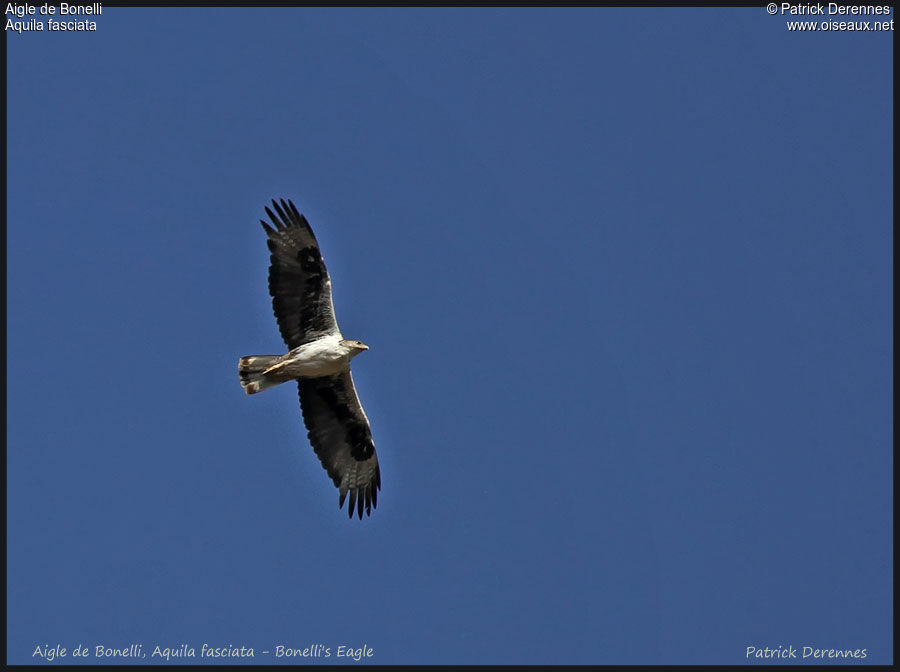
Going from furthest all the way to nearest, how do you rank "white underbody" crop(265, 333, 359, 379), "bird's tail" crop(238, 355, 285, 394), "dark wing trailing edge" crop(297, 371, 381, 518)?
"dark wing trailing edge" crop(297, 371, 381, 518)
"bird's tail" crop(238, 355, 285, 394)
"white underbody" crop(265, 333, 359, 379)

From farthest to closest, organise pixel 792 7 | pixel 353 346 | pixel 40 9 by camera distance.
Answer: pixel 792 7 < pixel 40 9 < pixel 353 346

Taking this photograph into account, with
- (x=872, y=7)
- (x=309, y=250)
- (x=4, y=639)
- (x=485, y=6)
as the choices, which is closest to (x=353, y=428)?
(x=309, y=250)

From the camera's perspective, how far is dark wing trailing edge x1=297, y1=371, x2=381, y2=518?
2161 cm

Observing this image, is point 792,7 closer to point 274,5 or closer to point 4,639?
point 274,5

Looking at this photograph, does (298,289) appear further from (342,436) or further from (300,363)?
(342,436)

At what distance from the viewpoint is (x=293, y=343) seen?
20.7 meters

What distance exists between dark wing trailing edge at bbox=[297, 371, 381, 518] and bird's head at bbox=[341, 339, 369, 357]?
0.77 meters

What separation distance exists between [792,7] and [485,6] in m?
5.71

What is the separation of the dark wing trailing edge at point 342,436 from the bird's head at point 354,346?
0.77 meters

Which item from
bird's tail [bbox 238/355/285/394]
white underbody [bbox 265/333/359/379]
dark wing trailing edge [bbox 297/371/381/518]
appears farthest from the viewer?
dark wing trailing edge [bbox 297/371/381/518]

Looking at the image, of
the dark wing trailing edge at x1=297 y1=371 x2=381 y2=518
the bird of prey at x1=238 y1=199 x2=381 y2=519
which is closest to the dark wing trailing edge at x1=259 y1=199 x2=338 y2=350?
the bird of prey at x1=238 y1=199 x2=381 y2=519

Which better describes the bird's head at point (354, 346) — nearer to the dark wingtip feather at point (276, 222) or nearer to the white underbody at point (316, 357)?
the white underbody at point (316, 357)

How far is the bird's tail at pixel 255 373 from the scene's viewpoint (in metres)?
20.9

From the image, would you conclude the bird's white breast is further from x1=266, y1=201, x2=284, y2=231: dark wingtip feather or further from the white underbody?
x1=266, y1=201, x2=284, y2=231: dark wingtip feather
